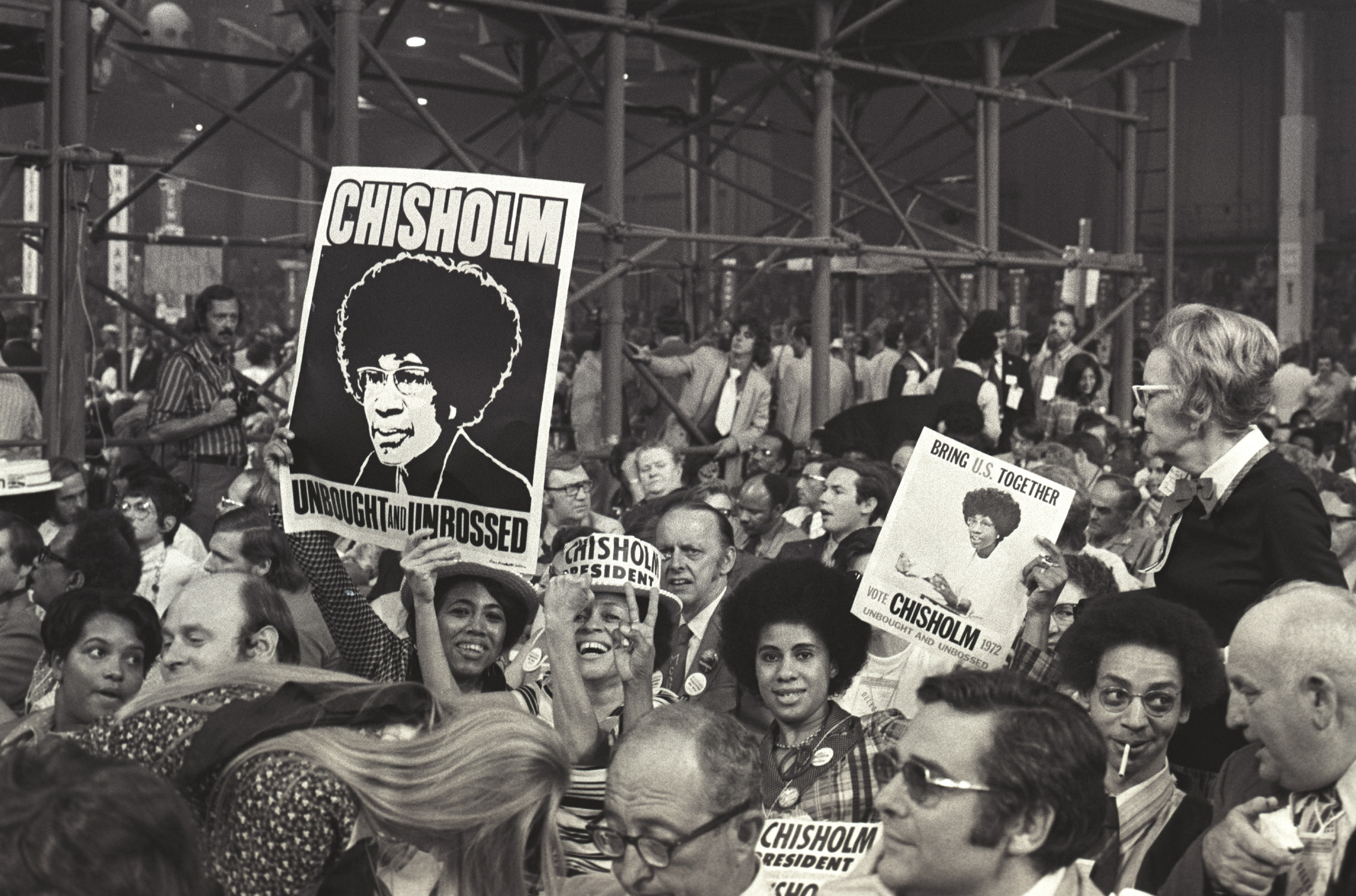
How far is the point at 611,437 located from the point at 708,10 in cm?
429

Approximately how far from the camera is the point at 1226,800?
3.53 meters

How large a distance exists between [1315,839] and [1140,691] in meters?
0.92

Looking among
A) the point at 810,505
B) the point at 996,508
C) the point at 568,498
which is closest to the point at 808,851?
the point at 996,508

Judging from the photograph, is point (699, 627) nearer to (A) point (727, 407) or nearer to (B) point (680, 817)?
(B) point (680, 817)

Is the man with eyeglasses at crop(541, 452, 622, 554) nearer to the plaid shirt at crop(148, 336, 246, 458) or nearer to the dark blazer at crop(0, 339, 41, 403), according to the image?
the plaid shirt at crop(148, 336, 246, 458)

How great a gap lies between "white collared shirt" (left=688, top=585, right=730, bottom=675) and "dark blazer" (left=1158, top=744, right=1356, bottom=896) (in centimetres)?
236

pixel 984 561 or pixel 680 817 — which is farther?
pixel 984 561

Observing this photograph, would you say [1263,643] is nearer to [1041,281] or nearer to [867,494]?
[867,494]

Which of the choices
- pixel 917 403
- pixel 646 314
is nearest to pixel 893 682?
pixel 917 403

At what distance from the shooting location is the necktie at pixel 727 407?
12891 mm

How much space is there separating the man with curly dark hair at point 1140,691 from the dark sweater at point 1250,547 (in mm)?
194

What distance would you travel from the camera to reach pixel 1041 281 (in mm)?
34094

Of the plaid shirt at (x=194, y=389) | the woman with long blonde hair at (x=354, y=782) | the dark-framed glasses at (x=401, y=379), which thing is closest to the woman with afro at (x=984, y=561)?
the dark-framed glasses at (x=401, y=379)

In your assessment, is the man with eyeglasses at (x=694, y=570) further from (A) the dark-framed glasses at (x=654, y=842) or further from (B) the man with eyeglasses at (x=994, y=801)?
(B) the man with eyeglasses at (x=994, y=801)
